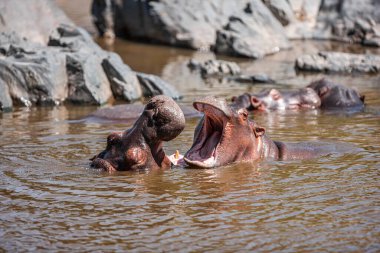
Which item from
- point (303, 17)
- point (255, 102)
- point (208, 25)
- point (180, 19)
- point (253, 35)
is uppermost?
point (303, 17)

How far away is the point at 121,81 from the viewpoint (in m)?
13.0

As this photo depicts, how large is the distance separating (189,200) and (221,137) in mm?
1071

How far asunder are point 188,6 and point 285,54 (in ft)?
8.92

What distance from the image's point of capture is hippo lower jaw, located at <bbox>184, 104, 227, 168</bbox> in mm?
7379

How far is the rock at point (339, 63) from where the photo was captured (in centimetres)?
1565

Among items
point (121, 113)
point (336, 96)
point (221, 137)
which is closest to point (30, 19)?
point (121, 113)

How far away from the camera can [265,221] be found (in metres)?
5.84

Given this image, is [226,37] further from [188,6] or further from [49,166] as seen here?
[49,166]

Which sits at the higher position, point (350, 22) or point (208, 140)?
point (350, 22)

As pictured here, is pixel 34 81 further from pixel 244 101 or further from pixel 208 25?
pixel 208 25

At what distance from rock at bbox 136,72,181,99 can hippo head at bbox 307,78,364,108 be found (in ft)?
6.97

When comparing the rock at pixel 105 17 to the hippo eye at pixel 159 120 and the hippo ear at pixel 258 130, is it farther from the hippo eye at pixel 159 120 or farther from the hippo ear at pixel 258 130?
the hippo eye at pixel 159 120

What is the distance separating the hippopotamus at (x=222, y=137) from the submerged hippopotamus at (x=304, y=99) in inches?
152

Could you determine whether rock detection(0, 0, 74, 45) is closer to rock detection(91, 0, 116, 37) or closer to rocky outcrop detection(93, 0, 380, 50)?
rocky outcrop detection(93, 0, 380, 50)
